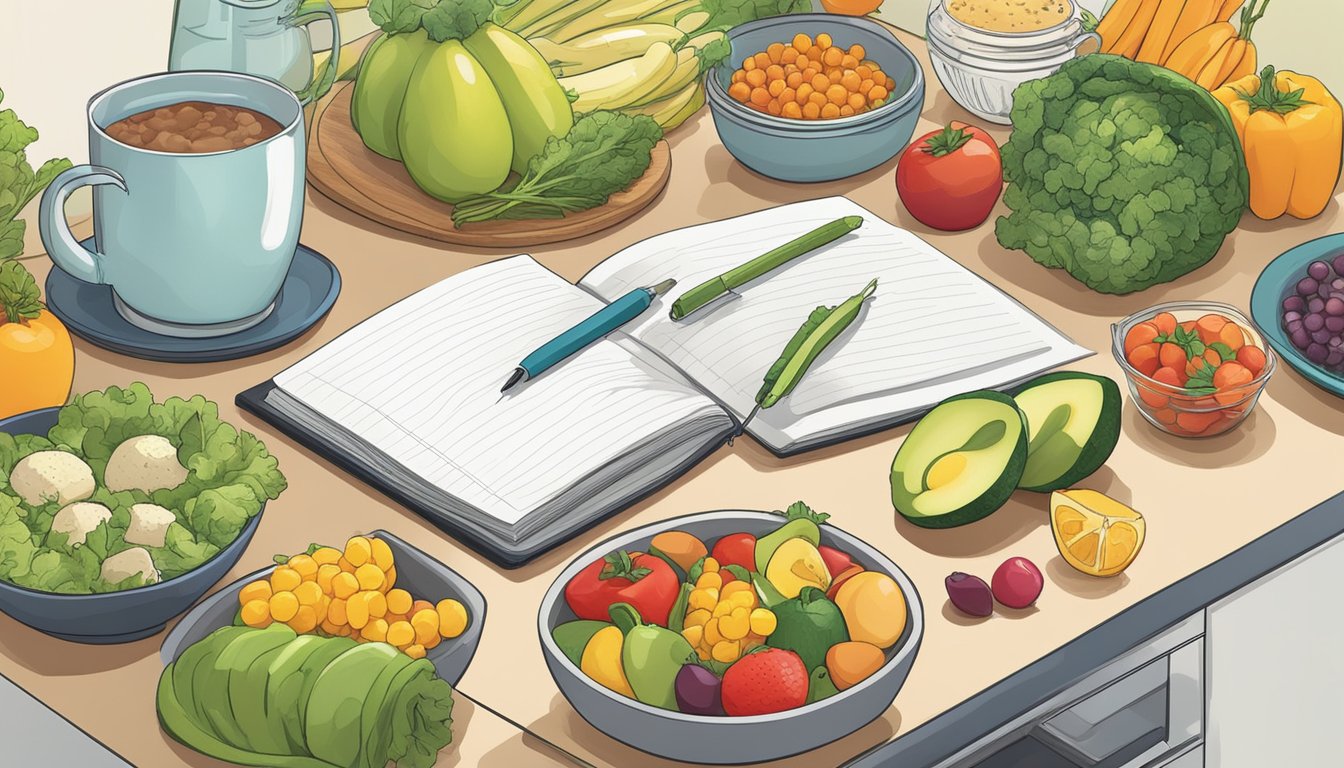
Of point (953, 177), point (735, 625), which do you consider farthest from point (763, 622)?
point (953, 177)

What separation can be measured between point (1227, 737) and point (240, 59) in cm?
107

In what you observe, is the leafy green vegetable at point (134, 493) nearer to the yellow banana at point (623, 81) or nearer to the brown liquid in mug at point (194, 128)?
the brown liquid in mug at point (194, 128)

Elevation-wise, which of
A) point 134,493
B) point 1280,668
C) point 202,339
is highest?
point 134,493

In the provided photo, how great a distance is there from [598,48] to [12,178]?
621mm

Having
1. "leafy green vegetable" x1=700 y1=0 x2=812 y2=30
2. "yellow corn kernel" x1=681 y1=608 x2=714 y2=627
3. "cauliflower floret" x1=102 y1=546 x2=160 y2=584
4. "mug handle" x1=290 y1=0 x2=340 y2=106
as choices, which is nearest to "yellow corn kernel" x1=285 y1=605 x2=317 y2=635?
"cauliflower floret" x1=102 y1=546 x2=160 y2=584

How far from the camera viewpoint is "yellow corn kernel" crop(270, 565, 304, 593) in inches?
45.8

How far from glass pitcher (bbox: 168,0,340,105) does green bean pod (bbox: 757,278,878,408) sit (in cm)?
56

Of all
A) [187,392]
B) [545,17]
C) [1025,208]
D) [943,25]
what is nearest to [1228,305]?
[1025,208]

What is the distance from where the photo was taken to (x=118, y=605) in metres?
1.16

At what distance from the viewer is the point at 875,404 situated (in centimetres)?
144

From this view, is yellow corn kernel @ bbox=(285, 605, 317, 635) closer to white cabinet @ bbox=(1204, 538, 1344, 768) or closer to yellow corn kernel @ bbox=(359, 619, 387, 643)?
yellow corn kernel @ bbox=(359, 619, 387, 643)

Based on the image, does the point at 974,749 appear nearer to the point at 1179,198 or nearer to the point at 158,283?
the point at 1179,198

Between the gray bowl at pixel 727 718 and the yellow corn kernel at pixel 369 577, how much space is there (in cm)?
13

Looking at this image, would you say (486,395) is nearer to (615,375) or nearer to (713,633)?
(615,375)
